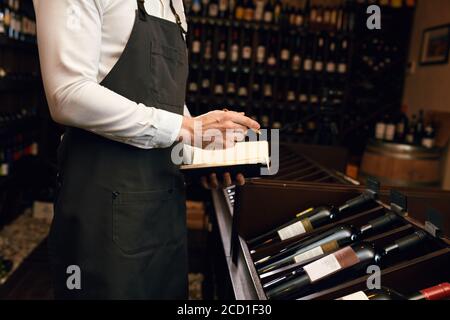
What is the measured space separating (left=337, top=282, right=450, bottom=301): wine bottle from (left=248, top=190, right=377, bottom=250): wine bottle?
402mm

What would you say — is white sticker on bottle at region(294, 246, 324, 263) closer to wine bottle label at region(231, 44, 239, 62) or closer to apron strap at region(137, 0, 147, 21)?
apron strap at region(137, 0, 147, 21)

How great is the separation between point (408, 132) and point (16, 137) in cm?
363

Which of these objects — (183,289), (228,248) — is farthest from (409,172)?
(183,289)

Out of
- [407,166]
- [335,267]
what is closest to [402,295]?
[335,267]

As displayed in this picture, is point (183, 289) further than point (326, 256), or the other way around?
point (183, 289)

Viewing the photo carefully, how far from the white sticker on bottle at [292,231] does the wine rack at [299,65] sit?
11.7 ft

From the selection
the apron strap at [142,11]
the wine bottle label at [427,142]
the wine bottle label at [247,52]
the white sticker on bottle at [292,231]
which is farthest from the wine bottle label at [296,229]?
the wine bottle label at [247,52]

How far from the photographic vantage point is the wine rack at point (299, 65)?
5020 millimetres

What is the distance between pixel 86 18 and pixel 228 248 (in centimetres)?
87

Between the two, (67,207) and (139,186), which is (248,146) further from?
(67,207)

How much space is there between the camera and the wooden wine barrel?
3.16 metres

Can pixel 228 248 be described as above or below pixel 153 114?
below

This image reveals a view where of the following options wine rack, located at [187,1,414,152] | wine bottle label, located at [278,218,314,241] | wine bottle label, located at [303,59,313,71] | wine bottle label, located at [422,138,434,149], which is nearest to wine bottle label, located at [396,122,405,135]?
wine bottle label, located at [422,138,434,149]
